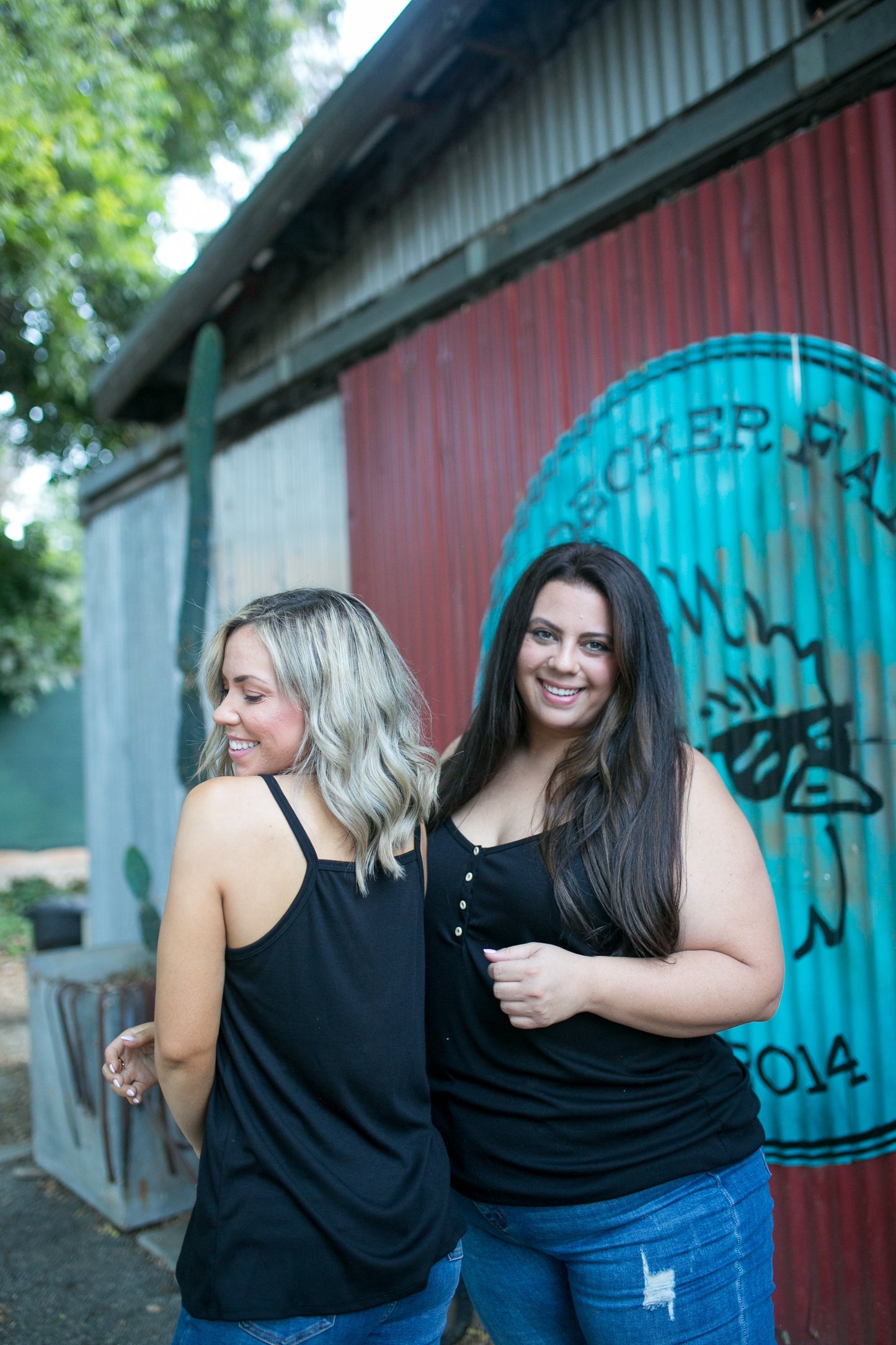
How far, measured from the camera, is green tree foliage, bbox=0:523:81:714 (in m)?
13.2

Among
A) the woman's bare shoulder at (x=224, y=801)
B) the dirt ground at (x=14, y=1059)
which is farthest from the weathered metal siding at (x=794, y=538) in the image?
the dirt ground at (x=14, y=1059)

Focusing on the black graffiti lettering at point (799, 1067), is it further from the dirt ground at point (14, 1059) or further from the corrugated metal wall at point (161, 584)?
the dirt ground at point (14, 1059)

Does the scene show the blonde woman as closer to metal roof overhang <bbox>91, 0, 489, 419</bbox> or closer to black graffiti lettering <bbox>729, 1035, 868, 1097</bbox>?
black graffiti lettering <bbox>729, 1035, 868, 1097</bbox>

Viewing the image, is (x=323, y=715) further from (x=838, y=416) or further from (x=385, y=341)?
(x=385, y=341)

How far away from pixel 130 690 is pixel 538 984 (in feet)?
20.6

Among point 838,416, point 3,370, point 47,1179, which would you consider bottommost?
point 47,1179

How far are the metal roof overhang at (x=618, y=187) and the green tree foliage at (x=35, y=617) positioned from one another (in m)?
8.20

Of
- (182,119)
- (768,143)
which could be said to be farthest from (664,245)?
(182,119)

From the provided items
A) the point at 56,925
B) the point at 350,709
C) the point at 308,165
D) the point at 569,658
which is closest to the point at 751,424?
the point at 569,658

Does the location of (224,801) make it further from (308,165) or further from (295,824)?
(308,165)

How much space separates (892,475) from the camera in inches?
104

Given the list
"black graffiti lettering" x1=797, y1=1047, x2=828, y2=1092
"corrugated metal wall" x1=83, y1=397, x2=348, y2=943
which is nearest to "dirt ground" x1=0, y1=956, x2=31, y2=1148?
"corrugated metal wall" x1=83, y1=397, x2=348, y2=943

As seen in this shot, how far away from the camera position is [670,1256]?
5.24 ft

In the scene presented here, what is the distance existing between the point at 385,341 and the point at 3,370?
7090 millimetres
